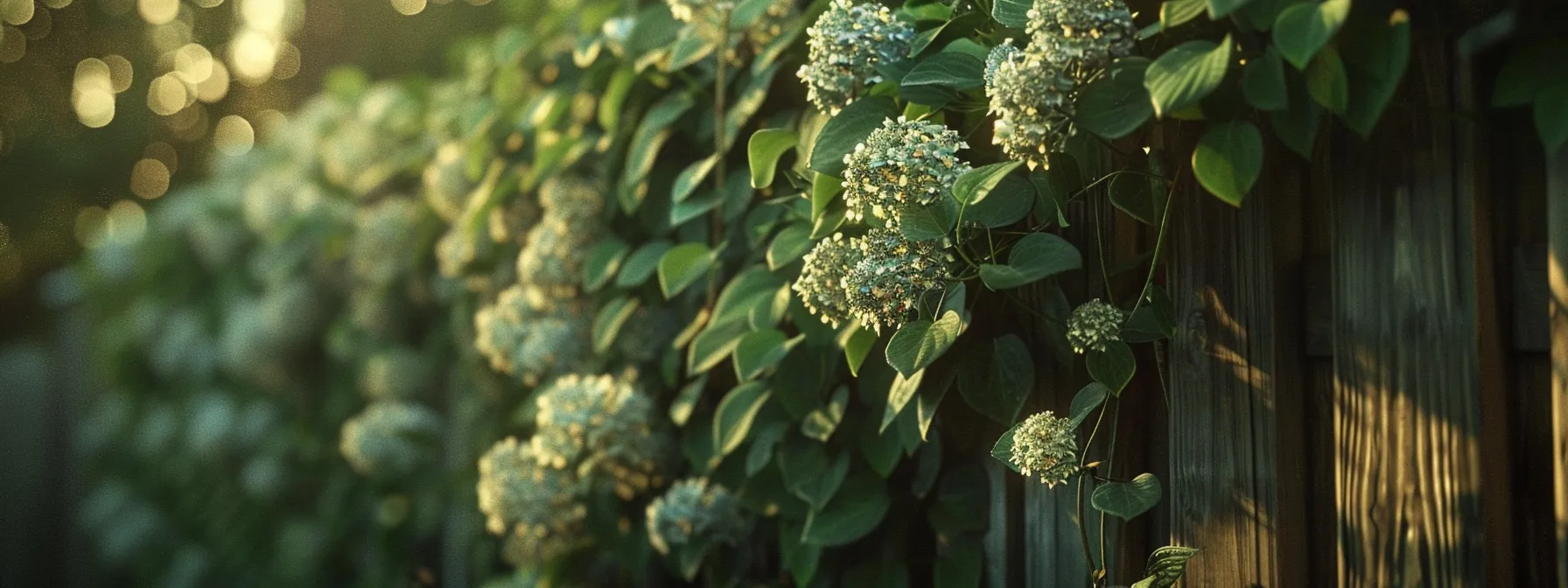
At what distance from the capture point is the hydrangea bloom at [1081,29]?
1.07 meters

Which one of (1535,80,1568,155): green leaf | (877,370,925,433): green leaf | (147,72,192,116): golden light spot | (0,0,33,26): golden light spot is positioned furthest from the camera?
(0,0,33,26): golden light spot

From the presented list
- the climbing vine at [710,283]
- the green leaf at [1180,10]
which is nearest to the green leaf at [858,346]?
the climbing vine at [710,283]

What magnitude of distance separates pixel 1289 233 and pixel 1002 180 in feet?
1.03

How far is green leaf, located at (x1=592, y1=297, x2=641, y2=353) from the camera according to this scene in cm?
213

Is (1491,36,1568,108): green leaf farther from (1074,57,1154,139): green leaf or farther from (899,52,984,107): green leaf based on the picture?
(899,52,984,107): green leaf

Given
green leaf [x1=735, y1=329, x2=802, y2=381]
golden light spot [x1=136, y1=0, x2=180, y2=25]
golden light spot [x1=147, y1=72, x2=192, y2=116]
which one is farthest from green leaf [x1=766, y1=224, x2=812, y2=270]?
golden light spot [x1=136, y1=0, x2=180, y2=25]

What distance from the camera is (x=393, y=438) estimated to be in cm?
305

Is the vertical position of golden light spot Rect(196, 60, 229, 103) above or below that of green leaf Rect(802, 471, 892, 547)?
above

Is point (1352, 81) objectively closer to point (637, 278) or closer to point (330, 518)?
point (637, 278)

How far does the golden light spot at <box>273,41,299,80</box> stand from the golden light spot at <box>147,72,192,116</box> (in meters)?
1.12

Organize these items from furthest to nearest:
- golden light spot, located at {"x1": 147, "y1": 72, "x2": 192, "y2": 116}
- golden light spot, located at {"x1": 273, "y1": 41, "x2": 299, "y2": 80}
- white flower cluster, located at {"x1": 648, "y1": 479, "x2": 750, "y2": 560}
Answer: golden light spot, located at {"x1": 147, "y1": 72, "x2": 192, "y2": 116}, golden light spot, located at {"x1": 273, "y1": 41, "x2": 299, "y2": 80}, white flower cluster, located at {"x1": 648, "y1": 479, "x2": 750, "y2": 560}

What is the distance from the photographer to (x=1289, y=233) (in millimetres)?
1246

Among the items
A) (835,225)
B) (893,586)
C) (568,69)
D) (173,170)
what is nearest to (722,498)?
(893,586)

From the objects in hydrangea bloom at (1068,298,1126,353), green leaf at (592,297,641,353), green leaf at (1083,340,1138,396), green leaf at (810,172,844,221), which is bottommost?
green leaf at (592,297,641,353)
